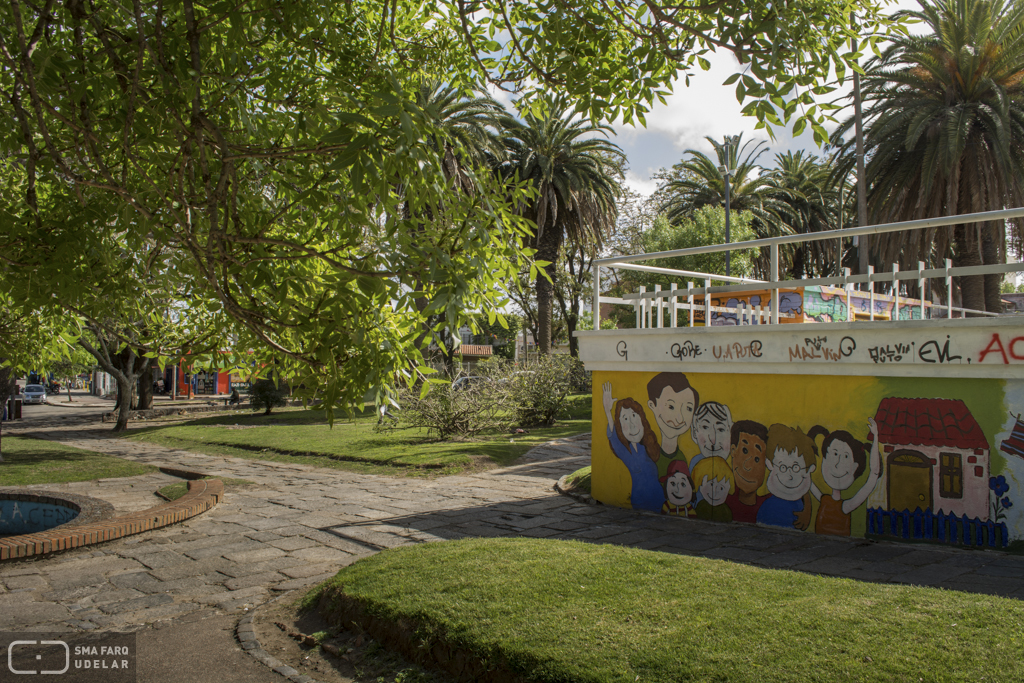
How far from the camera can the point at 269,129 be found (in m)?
4.36

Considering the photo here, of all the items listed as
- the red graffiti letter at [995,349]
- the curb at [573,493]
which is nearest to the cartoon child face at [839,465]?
the red graffiti letter at [995,349]

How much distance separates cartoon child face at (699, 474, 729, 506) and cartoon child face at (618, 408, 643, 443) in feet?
3.65

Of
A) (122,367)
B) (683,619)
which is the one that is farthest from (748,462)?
(122,367)

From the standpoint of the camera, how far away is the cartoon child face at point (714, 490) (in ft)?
29.2

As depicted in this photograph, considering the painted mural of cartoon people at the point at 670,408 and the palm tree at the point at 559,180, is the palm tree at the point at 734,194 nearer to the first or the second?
the palm tree at the point at 559,180

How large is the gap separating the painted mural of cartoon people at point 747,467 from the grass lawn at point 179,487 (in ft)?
25.9

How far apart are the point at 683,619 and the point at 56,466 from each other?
47.0 ft

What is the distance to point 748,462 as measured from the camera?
28.6 feet

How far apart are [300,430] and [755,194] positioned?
22846mm

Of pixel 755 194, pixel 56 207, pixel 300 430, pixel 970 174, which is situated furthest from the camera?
pixel 755 194

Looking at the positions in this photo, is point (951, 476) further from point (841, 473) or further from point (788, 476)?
point (788, 476)

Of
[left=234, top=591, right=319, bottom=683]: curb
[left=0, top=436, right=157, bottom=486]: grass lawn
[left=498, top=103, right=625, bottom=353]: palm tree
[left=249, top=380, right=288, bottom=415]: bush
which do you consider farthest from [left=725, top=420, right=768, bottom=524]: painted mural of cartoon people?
[left=249, top=380, right=288, bottom=415]: bush

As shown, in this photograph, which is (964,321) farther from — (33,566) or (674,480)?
(33,566)

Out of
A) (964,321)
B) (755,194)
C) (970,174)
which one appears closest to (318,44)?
(964,321)
